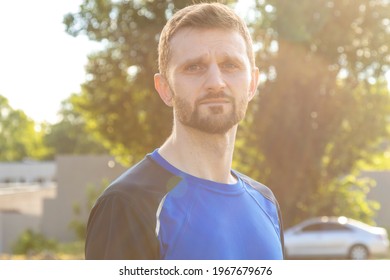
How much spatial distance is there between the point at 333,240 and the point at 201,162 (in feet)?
49.3

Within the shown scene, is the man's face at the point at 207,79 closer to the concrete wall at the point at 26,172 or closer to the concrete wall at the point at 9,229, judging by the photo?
the concrete wall at the point at 9,229

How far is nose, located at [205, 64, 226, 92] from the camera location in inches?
88.3

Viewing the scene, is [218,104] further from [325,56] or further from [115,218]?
[325,56]

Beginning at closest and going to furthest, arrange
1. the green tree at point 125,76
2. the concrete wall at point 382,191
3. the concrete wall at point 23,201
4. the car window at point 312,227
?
1. the green tree at point 125,76
2. the car window at point 312,227
3. the concrete wall at point 382,191
4. the concrete wall at point 23,201

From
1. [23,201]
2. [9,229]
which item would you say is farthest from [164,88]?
[23,201]

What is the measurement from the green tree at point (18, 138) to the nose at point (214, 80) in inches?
1767

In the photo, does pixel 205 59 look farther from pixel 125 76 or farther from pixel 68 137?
pixel 68 137

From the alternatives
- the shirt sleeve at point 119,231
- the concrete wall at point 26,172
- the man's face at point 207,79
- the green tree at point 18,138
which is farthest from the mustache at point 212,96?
the green tree at point 18,138

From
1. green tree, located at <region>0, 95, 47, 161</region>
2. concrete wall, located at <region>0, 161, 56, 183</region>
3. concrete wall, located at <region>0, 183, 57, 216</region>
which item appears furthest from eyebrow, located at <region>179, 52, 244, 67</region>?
green tree, located at <region>0, 95, 47, 161</region>

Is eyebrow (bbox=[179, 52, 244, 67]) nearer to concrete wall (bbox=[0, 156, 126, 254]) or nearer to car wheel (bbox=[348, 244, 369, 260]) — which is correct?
car wheel (bbox=[348, 244, 369, 260])

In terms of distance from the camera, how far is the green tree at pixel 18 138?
48625 mm

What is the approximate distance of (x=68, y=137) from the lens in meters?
54.3
